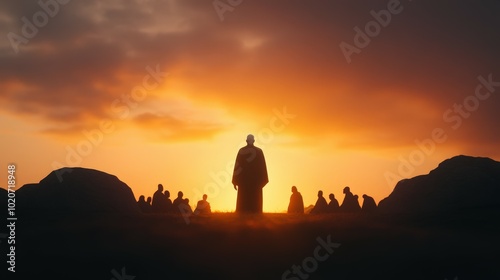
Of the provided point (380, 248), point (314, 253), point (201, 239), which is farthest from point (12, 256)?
point (380, 248)

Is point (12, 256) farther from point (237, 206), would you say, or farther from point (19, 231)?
point (237, 206)

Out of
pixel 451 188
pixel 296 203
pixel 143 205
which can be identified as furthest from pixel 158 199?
pixel 451 188

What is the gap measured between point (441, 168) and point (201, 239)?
63.9 feet

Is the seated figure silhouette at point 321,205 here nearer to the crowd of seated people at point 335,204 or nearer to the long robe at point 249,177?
the crowd of seated people at point 335,204

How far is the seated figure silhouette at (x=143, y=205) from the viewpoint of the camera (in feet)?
108

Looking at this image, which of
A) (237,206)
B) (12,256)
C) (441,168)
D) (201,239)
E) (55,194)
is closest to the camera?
(12,256)

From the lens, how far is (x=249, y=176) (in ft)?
79.5

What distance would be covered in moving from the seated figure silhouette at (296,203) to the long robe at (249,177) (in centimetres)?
739

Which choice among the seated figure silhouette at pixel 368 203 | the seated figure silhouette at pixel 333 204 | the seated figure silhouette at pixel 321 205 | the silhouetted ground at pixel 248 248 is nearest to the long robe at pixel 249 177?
the silhouetted ground at pixel 248 248

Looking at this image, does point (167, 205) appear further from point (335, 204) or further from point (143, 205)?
point (335, 204)

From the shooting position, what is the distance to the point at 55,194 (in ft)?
92.9

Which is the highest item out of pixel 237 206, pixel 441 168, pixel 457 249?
pixel 441 168
